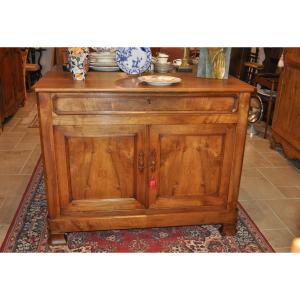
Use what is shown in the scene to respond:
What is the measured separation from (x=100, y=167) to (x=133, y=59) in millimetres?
653

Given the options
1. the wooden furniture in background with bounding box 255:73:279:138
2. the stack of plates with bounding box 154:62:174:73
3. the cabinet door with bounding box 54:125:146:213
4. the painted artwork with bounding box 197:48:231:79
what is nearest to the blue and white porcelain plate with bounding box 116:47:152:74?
the stack of plates with bounding box 154:62:174:73

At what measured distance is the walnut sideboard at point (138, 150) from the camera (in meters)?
1.67

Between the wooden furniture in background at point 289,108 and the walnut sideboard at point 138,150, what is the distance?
1416mm

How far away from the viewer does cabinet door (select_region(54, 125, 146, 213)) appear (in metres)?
1.73

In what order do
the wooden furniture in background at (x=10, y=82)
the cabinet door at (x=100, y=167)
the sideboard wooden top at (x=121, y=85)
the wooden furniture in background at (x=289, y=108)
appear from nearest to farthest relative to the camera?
the sideboard wooden top at (x=121, y=85)
the cabinet door at (x=100, y=167)
the wooden furniture in background at (x=289, y=108)
the wooden furniture in background at (x=10, y=82)

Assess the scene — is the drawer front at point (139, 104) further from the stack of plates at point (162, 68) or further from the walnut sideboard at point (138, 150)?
the stack of plates at point (162, 68)

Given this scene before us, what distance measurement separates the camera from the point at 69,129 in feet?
5.57

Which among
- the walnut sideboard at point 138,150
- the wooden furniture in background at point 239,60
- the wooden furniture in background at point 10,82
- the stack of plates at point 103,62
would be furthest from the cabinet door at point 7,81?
the wooden furniture in background at point 239,60

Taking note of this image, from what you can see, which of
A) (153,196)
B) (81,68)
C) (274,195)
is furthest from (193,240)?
(81,68)

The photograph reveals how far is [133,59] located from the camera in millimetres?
1968

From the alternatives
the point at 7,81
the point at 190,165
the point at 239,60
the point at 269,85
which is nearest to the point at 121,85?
the point at 190,165

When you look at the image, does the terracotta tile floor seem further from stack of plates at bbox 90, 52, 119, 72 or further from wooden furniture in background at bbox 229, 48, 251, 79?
wooden furniture in background at bbox 229, 48, 251, 79

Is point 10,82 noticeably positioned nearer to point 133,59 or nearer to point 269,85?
point 133,59

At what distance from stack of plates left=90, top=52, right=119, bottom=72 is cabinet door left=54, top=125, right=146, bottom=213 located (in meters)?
0.58
